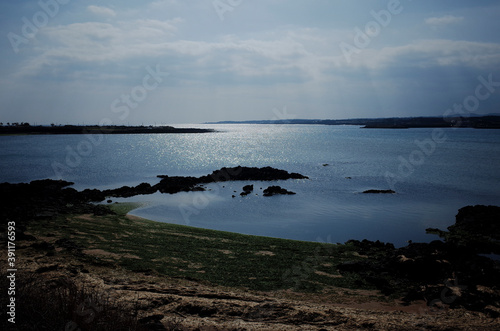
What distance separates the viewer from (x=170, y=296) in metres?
11.0

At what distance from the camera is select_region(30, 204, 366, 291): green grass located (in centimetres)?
1398

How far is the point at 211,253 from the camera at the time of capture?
17125 millimetres

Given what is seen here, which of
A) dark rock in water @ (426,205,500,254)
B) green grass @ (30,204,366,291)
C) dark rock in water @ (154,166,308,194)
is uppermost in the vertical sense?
dark rock in water @ (154,166,308,194)

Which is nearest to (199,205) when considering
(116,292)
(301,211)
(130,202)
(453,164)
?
(130,202)

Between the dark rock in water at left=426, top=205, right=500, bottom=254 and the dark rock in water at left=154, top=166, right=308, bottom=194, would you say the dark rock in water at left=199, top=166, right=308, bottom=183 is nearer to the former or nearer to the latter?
the dark rock in water at left=154, top=166, right=308, bottom=194

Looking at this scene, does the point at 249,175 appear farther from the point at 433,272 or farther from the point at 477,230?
the point at 433,272

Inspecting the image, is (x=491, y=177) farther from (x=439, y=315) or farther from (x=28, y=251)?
(x=28, y=251)

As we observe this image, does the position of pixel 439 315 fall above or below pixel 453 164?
below

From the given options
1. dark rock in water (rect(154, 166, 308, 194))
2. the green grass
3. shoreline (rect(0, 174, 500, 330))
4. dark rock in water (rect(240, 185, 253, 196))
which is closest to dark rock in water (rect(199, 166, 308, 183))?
dark rock in water (rect(154, 166, 308, 194))

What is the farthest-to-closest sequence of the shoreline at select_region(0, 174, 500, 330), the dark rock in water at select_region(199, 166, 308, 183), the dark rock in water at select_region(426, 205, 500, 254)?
the dark rock in water at select_region(199, 166, 308, 183) < the dark rock in water at select_region(426, 205, 500, 254) < the shoreline at select_region(0, 174, 500, 330)

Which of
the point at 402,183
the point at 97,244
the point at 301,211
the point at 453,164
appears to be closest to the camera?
the point at 97,244

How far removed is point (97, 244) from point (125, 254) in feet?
7.89

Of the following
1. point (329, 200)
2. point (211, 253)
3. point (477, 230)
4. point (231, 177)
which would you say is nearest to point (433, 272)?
point (211, 253)

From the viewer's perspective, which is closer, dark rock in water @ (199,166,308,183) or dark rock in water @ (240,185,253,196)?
dark rock in water @ (240,185,253,196)
